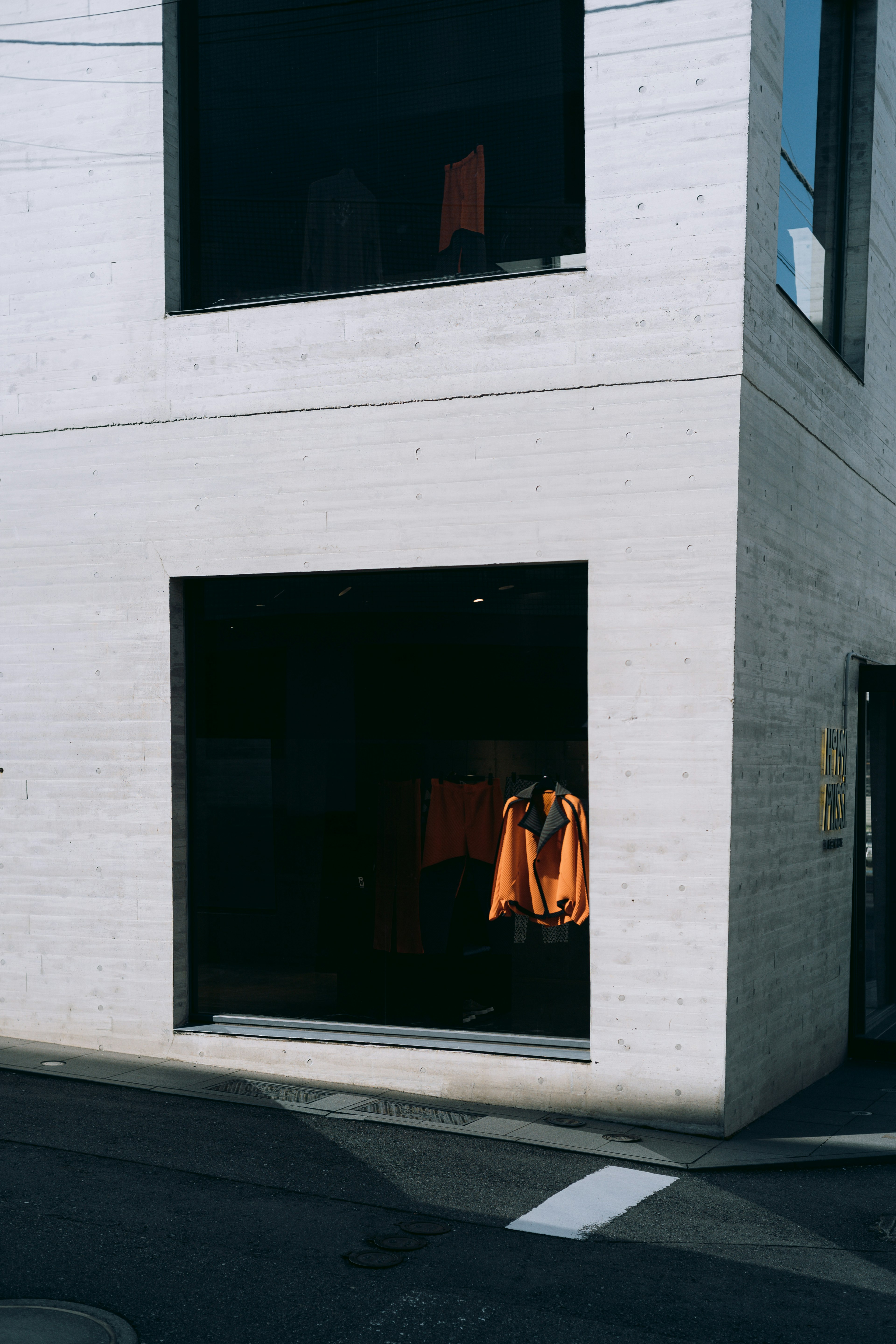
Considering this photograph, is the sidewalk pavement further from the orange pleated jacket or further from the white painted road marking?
the orange pleated jacket

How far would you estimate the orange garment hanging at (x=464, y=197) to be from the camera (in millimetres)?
9352

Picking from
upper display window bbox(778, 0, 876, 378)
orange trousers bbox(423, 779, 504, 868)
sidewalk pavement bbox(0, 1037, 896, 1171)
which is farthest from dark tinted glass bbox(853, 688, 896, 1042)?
orange trousers bbox(423, 779, 504, 868)

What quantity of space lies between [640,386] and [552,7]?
2922 mm

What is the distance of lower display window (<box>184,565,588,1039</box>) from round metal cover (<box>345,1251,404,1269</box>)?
310 centimetres

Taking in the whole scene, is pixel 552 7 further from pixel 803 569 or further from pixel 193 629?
pixel 193 629

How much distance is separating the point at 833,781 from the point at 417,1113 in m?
4.47

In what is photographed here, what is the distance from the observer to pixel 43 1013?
10.1 m

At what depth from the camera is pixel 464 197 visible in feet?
30.9

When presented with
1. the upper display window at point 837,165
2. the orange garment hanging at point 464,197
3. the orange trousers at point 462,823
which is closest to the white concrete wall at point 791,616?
the upper display window at point 837,165

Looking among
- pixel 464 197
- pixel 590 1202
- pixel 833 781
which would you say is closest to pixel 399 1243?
pixel 590 1202

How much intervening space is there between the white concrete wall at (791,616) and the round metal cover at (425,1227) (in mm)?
2545

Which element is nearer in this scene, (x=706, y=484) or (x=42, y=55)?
(x=706, y=484)

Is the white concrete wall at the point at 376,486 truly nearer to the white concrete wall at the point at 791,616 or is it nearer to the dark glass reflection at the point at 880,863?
the white concrete wall at the point at 791,616

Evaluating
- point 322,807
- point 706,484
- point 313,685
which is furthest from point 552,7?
point 322,807
